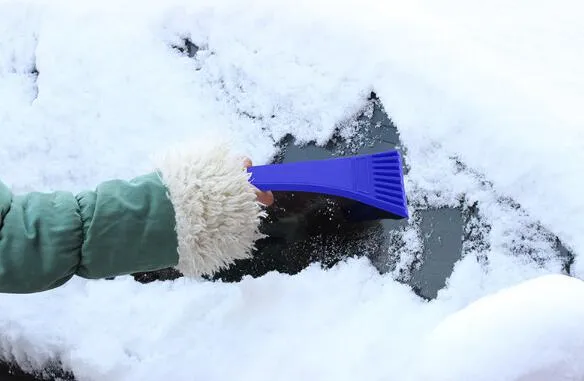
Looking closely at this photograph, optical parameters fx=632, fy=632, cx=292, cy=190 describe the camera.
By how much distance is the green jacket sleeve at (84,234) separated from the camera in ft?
2.31

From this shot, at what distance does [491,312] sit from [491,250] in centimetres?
17

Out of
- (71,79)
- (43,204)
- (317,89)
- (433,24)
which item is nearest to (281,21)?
(317,89)

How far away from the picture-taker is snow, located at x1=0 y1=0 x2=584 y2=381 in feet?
2.61

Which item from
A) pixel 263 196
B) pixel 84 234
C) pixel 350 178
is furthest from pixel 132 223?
pixel 350 178

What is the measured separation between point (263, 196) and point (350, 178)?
12 centimetres

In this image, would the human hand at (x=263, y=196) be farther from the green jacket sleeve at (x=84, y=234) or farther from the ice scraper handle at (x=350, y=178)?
the green jacket sleeve at (x=84, y=234)

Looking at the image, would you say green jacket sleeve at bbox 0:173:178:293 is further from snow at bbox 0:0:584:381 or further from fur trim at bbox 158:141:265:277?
snow at bbox 0:0:584:381

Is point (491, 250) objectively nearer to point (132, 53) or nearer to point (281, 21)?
point (281, 21)

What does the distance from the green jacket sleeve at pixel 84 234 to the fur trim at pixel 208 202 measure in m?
0.02

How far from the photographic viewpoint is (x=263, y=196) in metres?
0.81

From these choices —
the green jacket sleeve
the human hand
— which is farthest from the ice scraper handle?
the green jacket sleeve

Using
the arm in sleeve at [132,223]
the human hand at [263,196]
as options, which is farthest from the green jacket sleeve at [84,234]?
the human hand at [263,196]

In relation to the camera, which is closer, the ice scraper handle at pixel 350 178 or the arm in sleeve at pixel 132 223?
the arm in sleeve at pixel 132 223

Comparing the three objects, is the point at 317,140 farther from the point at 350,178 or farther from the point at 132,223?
the point at 132,223
